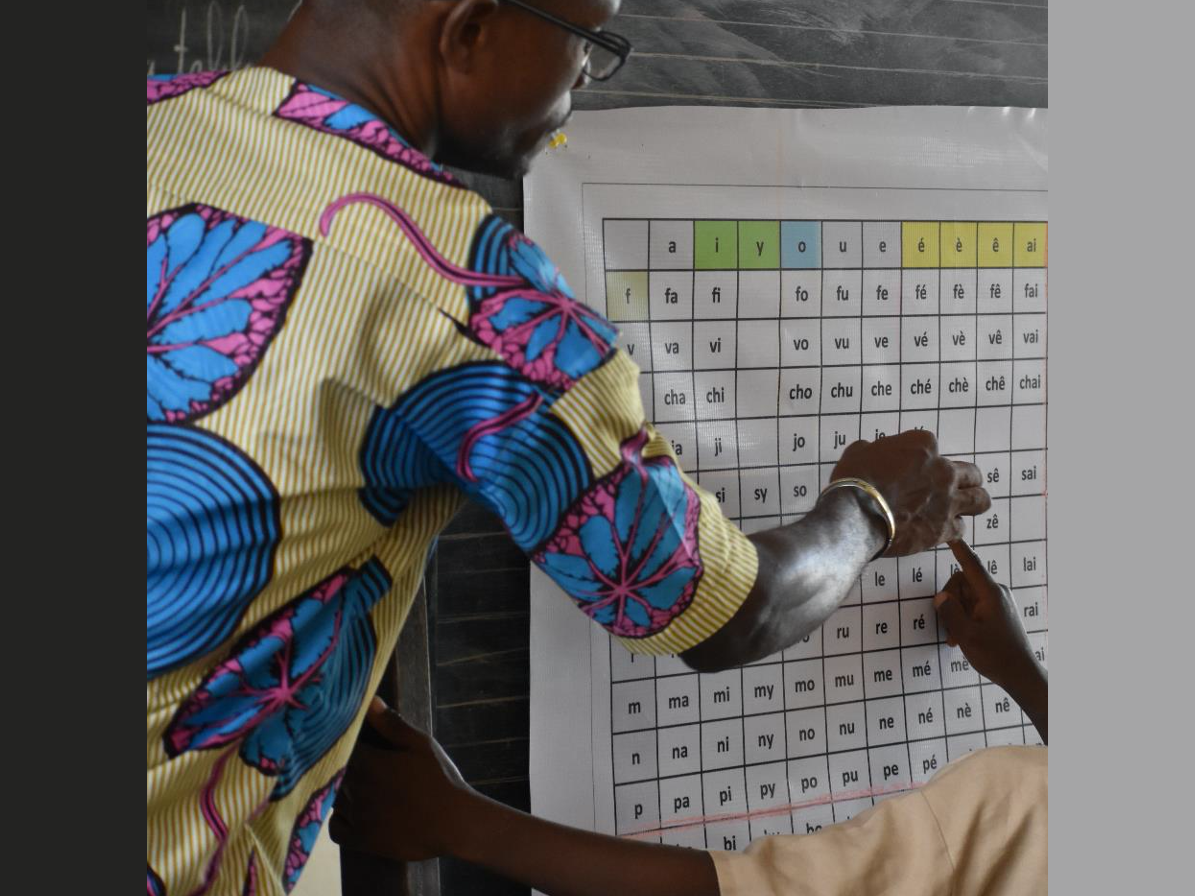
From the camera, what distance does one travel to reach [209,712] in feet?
1.76

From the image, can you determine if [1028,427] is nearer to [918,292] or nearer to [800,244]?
[918,292]

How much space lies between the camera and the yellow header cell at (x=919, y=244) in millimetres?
1045

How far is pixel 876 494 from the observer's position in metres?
0.79

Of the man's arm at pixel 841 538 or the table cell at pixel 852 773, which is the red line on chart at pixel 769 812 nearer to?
the table cell at pixel 852 773

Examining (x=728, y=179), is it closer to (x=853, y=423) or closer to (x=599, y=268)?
(x=599, y=268)

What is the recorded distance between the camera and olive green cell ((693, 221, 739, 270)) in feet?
3.18

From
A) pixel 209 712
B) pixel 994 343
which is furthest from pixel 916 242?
pixel 209 712

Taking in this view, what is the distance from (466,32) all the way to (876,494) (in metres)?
0.43

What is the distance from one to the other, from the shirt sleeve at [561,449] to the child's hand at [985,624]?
565 millimetres

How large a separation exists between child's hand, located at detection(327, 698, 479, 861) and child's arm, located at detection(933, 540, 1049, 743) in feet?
1.68

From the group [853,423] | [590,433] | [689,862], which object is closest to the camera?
[590,433]

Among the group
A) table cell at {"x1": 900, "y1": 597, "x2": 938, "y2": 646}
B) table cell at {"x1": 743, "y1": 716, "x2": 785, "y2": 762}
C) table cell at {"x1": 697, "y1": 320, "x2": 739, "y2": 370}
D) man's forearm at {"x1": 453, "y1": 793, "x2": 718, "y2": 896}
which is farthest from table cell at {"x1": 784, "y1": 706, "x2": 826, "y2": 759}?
table cell at {"x1": 697, "y1": 320, "x2": 739, "y2": 370}

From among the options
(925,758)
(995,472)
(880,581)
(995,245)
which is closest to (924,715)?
(925,758)

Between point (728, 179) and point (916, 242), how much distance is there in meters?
0.20
